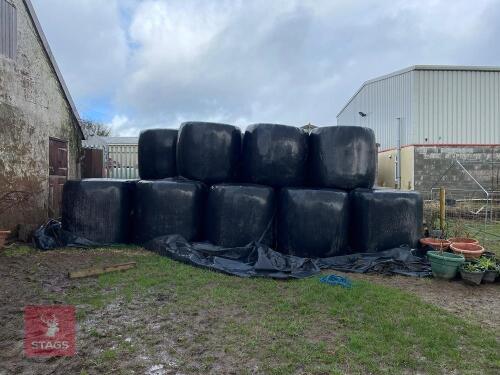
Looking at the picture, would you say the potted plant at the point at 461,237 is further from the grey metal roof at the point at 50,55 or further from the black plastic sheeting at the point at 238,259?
the grey metal roof at the point at 50,55

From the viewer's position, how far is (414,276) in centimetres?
488

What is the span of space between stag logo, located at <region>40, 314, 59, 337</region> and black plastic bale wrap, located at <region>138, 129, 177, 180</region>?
3.70 meters

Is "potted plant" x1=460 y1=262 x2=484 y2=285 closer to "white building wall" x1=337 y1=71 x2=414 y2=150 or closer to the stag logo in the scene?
the stag logo

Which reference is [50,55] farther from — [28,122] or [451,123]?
[451,123]

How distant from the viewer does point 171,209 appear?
588cm

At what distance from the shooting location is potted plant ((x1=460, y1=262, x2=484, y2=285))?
4.48 meters

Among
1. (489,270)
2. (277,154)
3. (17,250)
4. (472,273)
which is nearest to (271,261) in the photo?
(277,154)

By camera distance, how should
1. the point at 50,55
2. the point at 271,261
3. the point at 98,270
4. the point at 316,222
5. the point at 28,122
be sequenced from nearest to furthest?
the point at 98,270
the point at 271,261
the point at 316,222
the point at 28,122
the point at 50,55

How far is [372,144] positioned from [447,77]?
9.57 m

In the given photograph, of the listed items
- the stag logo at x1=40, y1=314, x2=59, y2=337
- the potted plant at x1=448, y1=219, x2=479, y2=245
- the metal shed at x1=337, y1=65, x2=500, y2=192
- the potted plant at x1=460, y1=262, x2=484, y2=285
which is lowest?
the stag logo at x1=40, y1=314, x2=59, y2=337

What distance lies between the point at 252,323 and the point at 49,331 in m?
1.62

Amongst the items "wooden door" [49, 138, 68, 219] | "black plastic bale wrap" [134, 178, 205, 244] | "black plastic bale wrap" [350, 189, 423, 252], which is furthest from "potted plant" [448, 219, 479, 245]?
"wooden door" [49, 138, 68, 219]

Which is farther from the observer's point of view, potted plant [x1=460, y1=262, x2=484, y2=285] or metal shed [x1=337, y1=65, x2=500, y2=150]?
metal shed [x1=337, y1=65, x2=500, y2=150]

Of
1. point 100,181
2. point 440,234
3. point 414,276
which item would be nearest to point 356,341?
point 414,276
